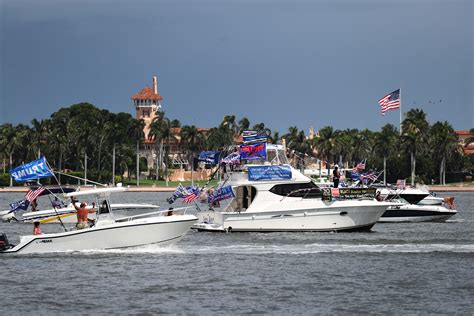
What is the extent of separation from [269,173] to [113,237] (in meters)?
14.0

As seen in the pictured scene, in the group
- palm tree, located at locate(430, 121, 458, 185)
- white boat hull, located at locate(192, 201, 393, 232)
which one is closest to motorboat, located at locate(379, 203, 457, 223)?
white boat hull, located at locate(192, 201, 393, 232)

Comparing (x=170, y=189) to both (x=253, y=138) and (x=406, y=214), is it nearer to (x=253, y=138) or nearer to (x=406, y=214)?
(x=406, y=214)

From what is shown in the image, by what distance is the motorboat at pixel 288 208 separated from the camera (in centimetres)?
5100

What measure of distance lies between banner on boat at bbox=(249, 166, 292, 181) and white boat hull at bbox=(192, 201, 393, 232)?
1.71 m

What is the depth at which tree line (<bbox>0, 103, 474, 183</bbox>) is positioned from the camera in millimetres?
171875

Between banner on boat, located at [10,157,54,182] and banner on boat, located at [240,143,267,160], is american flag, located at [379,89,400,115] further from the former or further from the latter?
banner on boat, located at [10,157,54,182]

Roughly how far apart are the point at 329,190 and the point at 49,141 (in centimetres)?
12748

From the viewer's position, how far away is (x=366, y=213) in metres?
51.8

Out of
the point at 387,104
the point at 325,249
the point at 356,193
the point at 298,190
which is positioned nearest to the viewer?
the point at 325,249

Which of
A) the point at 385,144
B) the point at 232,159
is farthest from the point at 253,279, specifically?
the point at 385,144

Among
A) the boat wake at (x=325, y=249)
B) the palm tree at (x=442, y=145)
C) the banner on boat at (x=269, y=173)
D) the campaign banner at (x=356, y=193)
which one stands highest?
the palm tree at (x=442, y=145)

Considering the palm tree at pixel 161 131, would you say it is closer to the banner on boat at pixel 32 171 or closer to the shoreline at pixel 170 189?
the shoreline at pixel 170 189

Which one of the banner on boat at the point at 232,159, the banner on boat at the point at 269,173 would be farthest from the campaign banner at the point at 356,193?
the banner on boat at the point at 232,159

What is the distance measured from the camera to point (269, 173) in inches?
2046
